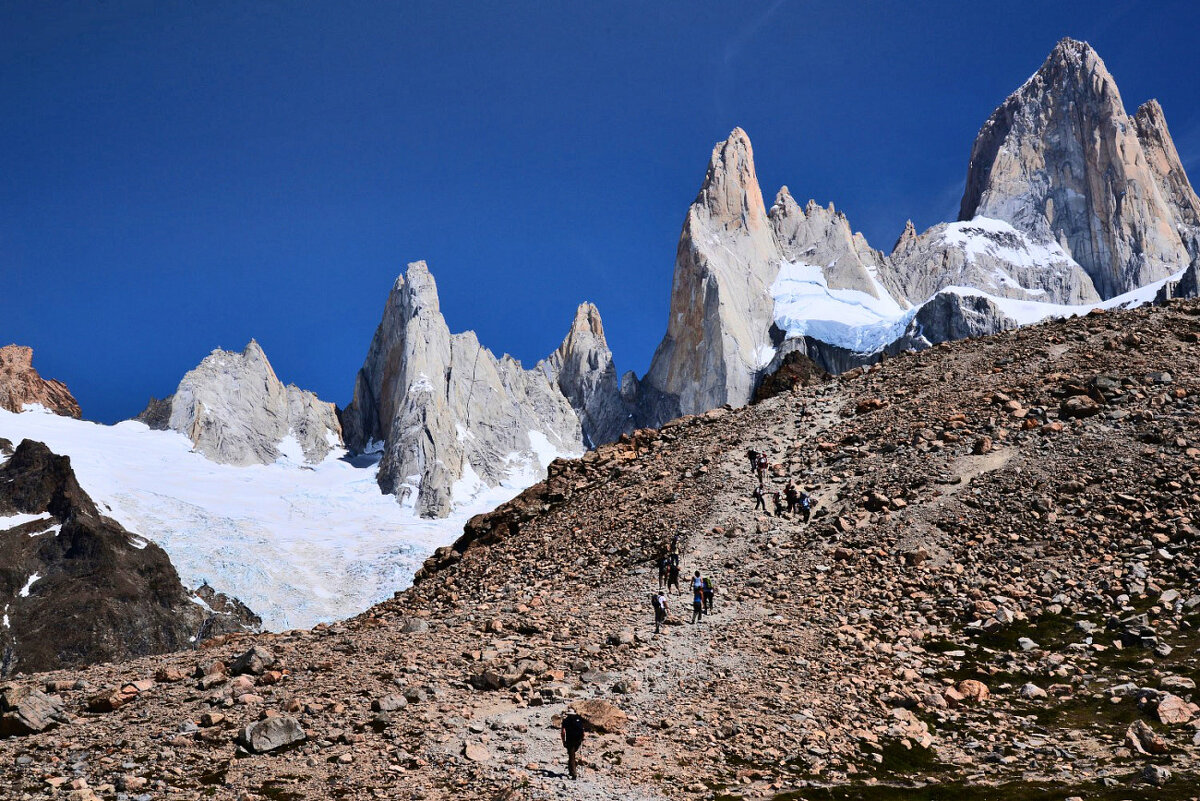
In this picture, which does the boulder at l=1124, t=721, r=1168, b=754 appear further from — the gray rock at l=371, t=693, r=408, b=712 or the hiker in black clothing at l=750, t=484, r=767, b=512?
the hiker in black clothing at l=750, t=484, r=767, b=512

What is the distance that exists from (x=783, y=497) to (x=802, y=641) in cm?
1332

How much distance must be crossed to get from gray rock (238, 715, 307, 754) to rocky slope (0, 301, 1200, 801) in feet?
0.16

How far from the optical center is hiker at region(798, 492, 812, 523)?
38562mm

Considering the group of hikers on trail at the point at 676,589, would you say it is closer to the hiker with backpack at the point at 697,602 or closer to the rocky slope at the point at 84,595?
the hiker with backpack at the point at 697,602

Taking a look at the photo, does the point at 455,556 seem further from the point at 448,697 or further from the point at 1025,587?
the point at 1025,587

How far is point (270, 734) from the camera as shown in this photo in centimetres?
2072

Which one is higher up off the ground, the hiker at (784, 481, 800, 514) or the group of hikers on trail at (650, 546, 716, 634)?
the hiker at (784, 481, 800, 514)

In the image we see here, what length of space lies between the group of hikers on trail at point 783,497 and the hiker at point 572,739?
805 inches

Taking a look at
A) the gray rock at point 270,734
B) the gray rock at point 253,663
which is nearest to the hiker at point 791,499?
the gray rock at point 253,663

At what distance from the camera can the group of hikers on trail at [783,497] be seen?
38812 millimetres

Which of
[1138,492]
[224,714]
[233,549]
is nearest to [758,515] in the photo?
[1138,492]

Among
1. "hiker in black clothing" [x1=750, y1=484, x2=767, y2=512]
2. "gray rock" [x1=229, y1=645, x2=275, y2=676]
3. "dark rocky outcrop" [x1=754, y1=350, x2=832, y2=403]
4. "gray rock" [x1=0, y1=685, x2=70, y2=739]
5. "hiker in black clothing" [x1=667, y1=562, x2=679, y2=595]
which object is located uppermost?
"dark rocky outcrop" [x1=754, y1=350, x2=832, y2=403]

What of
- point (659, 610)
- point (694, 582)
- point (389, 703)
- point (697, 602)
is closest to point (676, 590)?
point (694, 582)

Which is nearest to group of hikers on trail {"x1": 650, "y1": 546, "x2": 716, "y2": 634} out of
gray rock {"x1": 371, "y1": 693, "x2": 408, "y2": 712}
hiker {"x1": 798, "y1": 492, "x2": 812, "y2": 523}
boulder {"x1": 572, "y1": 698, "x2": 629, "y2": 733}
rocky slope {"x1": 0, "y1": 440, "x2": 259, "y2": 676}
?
hiker {"x1": 798, "y1": 492, "x2": 812, "y2": 523}
